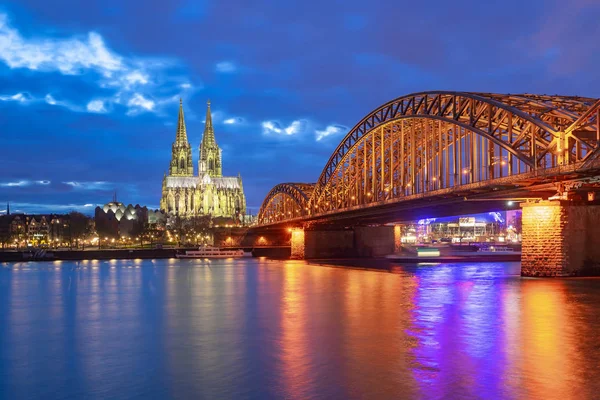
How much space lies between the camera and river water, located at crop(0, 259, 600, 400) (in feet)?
56.1

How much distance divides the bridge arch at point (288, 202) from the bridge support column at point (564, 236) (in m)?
71.8

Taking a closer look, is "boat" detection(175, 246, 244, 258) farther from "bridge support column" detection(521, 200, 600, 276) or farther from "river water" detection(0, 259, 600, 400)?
"bridge support column" detection(521, 200, 600, 276)

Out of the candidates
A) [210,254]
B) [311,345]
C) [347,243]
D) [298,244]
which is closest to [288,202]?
[210,254]

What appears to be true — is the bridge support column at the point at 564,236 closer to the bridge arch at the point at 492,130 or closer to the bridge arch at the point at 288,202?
the bridge arch at the point at 492,130

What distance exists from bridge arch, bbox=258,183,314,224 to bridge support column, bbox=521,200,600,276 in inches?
2825

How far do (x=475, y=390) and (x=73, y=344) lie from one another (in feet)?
49.1

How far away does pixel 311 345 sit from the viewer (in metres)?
23.2

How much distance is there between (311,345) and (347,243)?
279 ft

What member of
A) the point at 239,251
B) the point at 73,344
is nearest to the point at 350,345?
the point at 73,344

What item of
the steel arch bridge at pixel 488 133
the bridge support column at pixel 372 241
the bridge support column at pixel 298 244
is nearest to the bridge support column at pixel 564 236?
the steel arch bridge at pixel 488 133

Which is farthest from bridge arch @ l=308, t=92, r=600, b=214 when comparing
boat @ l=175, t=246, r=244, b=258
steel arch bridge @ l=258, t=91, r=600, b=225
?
boat @ l=175, t=246, r=244, b=258

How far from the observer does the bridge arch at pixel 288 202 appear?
12525 centimetres

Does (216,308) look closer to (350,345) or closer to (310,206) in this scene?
(350,345)

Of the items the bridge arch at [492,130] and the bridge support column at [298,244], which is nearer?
the bridge arch at [492,130]
